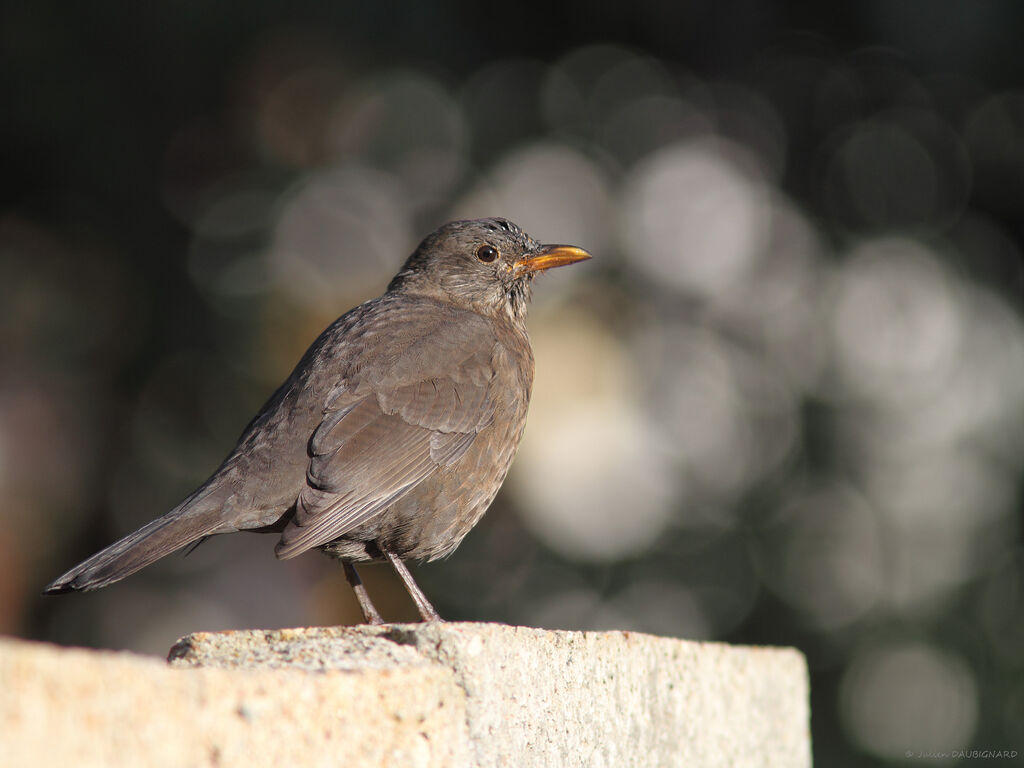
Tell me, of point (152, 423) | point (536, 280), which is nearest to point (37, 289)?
point (152, 423)

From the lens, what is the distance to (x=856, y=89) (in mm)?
8430

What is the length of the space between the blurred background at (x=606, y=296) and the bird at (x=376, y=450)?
3.63 metres

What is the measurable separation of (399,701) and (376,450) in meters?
1.64

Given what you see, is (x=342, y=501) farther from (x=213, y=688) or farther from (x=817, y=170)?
(x=817, y=170)

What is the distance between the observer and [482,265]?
4.75 meters

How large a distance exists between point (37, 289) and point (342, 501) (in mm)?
6407

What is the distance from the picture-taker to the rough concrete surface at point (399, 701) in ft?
5.17

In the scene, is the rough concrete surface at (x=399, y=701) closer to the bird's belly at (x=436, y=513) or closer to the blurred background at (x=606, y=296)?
the bird's belly at (x=436, y=513)

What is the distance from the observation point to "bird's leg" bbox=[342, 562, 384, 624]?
3.72 metres

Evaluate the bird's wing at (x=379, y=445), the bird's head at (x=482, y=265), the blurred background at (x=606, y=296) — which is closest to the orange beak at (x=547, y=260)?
the bird's head at (x=482, y=265)

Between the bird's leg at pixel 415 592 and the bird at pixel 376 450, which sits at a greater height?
the bird at pixel 376 450

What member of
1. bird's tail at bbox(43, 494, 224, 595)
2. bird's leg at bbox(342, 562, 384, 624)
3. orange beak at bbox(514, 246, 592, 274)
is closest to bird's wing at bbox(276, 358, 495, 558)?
bird's tail at bbox(43, 494, 224, 595)

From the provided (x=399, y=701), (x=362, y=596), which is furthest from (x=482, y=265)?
(x=399, y=701)

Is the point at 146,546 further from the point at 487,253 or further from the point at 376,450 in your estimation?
the point at 487,253
